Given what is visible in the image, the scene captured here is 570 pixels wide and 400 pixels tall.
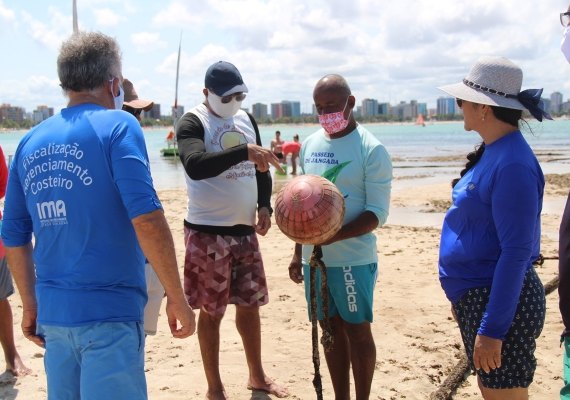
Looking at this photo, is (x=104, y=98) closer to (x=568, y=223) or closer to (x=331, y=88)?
(x=331, y=88)

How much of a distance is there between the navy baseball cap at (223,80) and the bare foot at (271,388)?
2.09 metres

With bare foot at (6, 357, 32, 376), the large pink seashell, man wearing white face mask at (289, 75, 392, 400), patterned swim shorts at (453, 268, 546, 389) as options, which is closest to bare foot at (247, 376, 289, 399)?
man wearing white face mask at (289, 75, 392, 400)

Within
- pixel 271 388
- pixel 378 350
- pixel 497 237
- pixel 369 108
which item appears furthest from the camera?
pixel 369 108

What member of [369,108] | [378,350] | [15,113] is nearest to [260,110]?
[369,108]

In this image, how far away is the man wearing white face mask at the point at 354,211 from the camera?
3.97 meters

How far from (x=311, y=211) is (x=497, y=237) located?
981 millimetres

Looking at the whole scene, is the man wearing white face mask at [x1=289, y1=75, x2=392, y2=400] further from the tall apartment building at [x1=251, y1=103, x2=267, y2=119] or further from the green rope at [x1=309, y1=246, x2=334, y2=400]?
the tall apartment building at [x1=251, y1=103, x2=267, y2=119]

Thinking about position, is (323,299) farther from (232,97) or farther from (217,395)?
(232,97)

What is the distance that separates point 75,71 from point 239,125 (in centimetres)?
186

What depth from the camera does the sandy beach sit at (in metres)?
4.69

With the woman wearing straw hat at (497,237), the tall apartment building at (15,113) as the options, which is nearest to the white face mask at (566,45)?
the woman wearing straw hat at (497,237)

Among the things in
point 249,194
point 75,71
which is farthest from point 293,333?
point 75,71

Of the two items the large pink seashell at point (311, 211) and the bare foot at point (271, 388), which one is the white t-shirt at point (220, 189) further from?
the bare foot at point (271, 388)

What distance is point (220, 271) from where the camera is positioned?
4.43 metres
